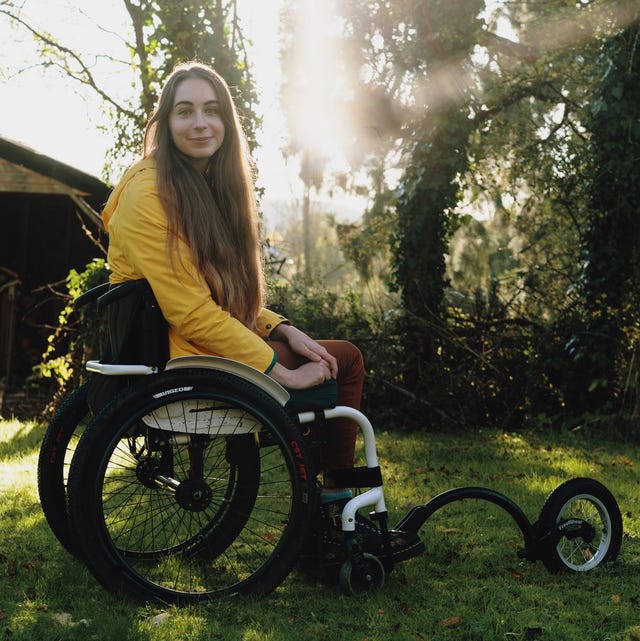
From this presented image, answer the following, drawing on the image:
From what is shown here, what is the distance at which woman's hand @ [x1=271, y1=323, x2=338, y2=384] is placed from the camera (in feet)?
9.32

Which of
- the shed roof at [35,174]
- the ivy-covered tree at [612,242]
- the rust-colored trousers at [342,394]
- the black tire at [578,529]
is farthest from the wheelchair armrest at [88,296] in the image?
the shed roof at [35,174]

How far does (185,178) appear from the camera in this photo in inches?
109

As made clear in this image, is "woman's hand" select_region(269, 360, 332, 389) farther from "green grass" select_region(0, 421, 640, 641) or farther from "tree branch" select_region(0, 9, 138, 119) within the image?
"tree branch" select_region(0, 9, 138, 119)

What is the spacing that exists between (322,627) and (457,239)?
1287cm

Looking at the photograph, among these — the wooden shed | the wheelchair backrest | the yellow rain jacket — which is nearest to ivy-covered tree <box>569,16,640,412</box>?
the yellow rain jacket

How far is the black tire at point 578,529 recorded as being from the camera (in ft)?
10.1

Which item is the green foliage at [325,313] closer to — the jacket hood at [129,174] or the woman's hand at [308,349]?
the woman's hand at [308,349]

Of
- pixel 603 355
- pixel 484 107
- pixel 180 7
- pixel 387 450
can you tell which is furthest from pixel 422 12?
pixel 387 450

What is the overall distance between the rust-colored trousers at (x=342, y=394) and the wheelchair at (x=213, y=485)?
53mm

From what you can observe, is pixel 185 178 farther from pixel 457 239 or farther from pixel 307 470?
pixel 457 239

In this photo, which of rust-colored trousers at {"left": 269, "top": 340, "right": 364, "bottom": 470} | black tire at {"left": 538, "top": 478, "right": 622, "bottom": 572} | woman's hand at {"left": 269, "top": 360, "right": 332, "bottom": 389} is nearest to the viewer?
woman's hand at {"left": 269, "top": 360, "right": 332, "bottom": 389}

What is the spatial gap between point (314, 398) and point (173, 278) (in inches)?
23.3

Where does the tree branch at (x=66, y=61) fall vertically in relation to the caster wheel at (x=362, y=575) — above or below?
above

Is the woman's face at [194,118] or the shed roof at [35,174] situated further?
the shed roof at [35,174]
